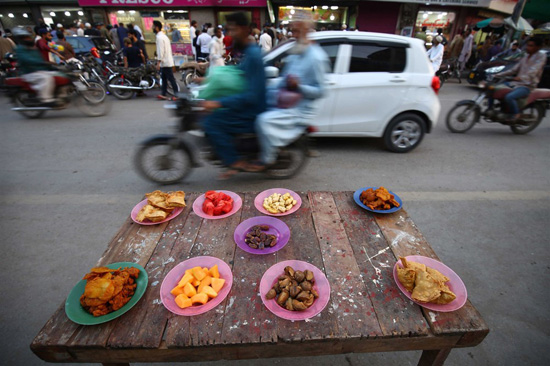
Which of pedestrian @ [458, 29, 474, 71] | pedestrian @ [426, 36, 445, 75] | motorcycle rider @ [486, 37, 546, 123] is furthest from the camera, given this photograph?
pedestrian @ [458, 29, 474, 71]

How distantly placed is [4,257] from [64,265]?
27.6 inches

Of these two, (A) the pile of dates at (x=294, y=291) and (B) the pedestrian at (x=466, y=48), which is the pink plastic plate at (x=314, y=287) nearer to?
(A) the pile of dates at (x=294, y=291)

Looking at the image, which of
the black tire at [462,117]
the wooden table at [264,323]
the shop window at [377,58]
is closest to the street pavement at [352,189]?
the black tire at [462,117]

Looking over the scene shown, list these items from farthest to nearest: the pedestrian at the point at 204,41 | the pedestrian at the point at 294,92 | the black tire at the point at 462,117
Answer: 1. the pedestrian at the point at 204,41
2. the black tire at the point at 462,117
3. the pedestrian at the point at 294,92

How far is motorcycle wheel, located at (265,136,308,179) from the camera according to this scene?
3.75 metres

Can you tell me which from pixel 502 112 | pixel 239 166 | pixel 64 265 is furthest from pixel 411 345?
pixel 502 112

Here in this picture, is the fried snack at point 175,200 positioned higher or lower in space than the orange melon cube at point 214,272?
higher

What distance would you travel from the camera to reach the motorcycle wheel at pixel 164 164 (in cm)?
359

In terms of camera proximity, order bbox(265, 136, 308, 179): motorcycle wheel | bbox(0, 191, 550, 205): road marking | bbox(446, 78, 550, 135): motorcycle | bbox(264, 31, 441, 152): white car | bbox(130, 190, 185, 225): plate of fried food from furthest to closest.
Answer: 1. bbox(446, 78, 550, 135): motorcycle
2. bbox(264, 31, 441, 152): white car
3. bbox(265, 136, 308, 179): motorcycle wheel
4. bbox(0, 191, 550, 205): road marking
5. bbox(130, 190, 185, 225): plate of fried food

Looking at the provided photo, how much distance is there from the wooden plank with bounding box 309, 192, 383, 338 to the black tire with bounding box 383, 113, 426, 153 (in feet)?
10.3

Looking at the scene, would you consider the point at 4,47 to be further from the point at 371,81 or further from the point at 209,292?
the point at 209,292

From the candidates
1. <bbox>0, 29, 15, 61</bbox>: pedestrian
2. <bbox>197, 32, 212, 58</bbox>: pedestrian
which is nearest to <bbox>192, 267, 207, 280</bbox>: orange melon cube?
<bbox>197, 32, 212, 58</bbox>: pedestrian

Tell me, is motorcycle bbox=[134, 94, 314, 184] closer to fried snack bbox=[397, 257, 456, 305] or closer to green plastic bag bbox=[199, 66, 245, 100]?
green plastic bag bbox=[199, 66, 245, 100]

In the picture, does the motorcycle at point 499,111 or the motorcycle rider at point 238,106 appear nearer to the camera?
the motorcycle rider at point 238,106
